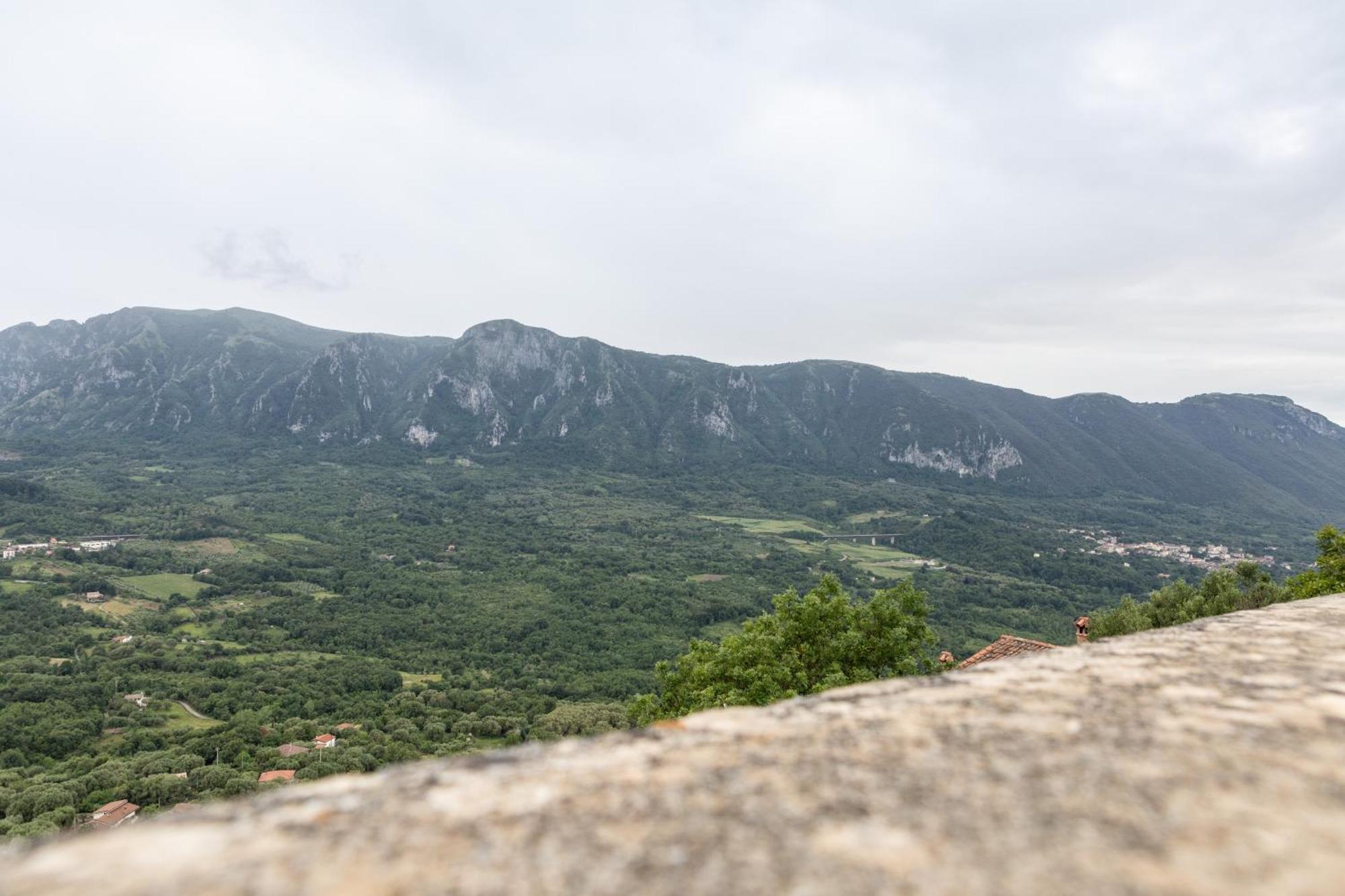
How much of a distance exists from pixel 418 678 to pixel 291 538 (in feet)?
319

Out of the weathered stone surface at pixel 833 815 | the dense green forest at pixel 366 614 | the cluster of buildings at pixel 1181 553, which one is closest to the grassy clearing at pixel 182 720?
the dense green forest at pixel 366 614

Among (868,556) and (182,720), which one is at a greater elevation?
(868,556)

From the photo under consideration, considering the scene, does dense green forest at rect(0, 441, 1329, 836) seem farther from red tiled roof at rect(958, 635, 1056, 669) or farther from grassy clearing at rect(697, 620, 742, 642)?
red tiled roof at rect(958, 635, 1056, 669)

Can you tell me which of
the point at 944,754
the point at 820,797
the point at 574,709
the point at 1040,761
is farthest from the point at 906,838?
the point at 574,709

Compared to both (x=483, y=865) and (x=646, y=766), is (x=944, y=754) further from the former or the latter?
(x=483, y=865)

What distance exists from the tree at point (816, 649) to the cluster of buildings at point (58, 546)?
547 ft

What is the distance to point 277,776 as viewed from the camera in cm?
4497

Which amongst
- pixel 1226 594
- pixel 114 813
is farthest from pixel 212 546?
pixel 1226 594

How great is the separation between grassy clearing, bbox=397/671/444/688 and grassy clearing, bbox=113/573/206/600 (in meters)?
60.7

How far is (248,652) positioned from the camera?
3472 inches

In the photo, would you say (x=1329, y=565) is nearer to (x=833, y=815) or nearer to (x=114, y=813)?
(x=833, y=815)

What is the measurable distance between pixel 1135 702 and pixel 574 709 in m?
67.5

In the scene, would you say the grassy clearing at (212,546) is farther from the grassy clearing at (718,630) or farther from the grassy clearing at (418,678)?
the grassy clearing at (718,630)

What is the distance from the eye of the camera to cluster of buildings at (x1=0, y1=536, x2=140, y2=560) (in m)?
123
